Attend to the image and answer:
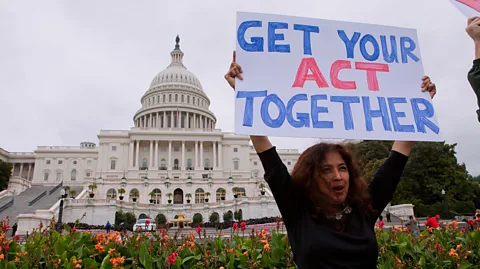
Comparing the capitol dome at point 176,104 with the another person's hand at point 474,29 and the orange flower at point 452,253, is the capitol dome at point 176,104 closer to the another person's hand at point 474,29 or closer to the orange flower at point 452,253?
the orange flower at point 452,253

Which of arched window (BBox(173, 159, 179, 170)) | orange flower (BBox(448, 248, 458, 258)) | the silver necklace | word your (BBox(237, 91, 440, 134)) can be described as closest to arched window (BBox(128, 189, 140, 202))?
arched window (BBox(173, 159, 179, 170))

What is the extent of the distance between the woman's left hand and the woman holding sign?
1079mm

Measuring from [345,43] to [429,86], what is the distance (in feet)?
3.06

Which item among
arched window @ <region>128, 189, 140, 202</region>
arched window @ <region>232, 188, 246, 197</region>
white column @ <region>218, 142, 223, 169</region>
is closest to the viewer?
arched window @ <region>128, 189, 140, 202</region>

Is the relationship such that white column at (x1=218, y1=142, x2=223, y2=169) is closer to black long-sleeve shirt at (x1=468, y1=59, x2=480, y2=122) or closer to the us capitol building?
the us capitol building

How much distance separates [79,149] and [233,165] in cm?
3872

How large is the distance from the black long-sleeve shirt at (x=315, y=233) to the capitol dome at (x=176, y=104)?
81.0 m

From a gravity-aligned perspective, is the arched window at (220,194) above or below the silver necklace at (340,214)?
above

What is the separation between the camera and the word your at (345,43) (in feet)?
10.7

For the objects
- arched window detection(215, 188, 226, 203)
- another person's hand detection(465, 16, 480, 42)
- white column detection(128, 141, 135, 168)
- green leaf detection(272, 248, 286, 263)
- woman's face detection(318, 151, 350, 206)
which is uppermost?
white column detection(128, 141, 135, 168)

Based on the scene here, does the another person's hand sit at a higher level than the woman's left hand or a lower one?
higher

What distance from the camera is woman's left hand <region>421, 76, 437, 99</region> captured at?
341 centimetres

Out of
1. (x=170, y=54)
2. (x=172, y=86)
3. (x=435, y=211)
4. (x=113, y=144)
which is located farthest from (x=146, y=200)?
(x=170, y=54)

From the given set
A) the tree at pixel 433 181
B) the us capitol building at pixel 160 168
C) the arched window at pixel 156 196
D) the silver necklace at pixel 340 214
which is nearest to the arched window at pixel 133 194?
the us capitol building at pixel 160 168
